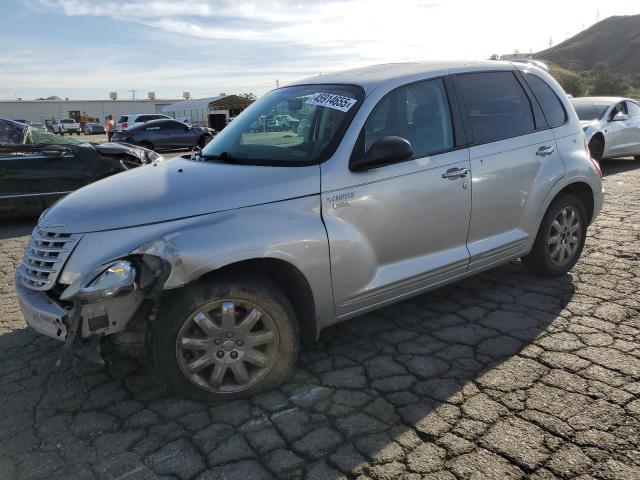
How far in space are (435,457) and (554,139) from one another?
303 centimetres

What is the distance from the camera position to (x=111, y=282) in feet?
8.71

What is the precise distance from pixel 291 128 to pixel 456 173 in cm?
121

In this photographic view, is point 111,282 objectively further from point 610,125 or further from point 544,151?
point 610,125

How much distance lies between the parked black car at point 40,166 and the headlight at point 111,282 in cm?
502

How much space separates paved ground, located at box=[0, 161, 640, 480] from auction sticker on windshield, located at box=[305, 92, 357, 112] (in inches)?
64.5

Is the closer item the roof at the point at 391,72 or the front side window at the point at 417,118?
the front side window at the point at 417,118

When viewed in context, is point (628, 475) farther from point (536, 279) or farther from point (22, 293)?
point (22, 293)

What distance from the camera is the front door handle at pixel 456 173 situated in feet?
11.9

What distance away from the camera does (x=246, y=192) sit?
2.96 m

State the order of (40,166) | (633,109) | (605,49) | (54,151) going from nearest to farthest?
(40,166) < (54,151) < (633,109) < (605,49)

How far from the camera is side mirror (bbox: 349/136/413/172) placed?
3.17 m

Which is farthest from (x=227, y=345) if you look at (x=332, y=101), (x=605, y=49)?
(x=605, y=49)

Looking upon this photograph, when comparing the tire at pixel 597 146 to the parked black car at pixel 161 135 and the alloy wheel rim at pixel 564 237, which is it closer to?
the alloy wheel rim at pixel 564 237

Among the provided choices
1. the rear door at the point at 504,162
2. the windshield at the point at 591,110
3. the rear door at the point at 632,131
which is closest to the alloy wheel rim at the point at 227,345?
the rear door at the point at 504,162
